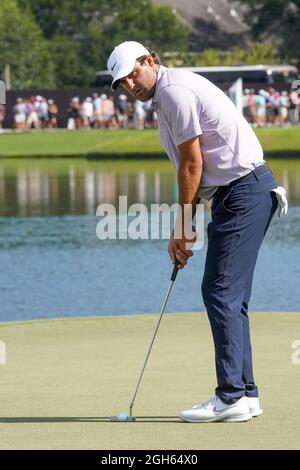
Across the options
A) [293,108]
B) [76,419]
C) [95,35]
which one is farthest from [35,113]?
[76,419]

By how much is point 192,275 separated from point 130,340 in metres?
10.9

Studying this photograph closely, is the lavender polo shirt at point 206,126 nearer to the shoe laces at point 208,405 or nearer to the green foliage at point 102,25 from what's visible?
the shoe laces at point 208,405

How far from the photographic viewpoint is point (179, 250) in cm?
748

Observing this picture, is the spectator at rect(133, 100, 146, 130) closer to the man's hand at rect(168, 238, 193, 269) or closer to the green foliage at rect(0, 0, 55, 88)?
Result: the green foliage at rect(0, 0, 55, 88)

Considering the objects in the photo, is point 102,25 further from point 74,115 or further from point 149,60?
point 149,60

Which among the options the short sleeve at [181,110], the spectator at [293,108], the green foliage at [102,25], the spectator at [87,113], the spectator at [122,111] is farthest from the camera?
the green foliage at [102,25]

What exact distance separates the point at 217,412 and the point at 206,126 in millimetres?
1339

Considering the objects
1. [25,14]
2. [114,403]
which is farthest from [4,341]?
[25,14]

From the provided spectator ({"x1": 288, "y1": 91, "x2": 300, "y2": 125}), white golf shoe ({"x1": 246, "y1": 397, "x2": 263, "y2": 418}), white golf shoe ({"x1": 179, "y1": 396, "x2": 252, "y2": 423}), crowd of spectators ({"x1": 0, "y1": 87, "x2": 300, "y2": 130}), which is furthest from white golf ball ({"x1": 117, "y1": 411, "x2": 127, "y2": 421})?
spectator ({"x1": 288, "y1": 91, "x2": 300, "y2": 125})

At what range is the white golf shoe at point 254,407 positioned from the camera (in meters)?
7.33

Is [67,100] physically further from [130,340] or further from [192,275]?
[130,340]

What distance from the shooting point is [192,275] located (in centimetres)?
2172

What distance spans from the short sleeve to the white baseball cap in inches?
8.5

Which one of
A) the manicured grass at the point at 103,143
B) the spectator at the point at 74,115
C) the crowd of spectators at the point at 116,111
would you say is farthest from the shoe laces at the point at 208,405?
the spectator at the point at 74,115
